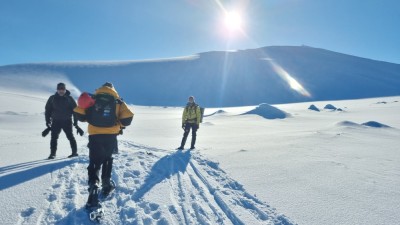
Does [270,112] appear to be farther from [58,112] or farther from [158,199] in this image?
[158,199]

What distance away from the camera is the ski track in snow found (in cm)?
434

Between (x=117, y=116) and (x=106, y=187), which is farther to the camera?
(x=106, y=187)

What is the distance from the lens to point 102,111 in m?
4.60

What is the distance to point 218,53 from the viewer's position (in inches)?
5172

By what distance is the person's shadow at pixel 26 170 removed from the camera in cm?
542

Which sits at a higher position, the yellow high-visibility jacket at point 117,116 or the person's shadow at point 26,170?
the yellow high-visibility jacket at point 117,116

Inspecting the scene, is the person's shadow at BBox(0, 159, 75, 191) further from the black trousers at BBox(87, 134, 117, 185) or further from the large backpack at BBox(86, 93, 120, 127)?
the large backpack at BBox(86, 93, 120, 127)

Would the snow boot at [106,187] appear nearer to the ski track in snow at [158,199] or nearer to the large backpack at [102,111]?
the ski track in snow at [158,199]

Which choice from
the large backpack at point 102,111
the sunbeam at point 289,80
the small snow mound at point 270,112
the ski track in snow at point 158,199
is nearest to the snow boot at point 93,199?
the ski track in snow at point 158,199

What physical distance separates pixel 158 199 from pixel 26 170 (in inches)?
123

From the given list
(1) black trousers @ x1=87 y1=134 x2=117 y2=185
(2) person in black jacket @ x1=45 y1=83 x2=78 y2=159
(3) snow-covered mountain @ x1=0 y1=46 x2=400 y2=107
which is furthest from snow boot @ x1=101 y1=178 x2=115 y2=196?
(3) snow-covered mountain @ x1=0 y1=46 x2=400 y2=107

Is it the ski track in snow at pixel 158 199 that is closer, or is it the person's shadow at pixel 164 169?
the ski track in snow at pixel 158 199

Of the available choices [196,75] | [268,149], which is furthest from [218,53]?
[268,149]

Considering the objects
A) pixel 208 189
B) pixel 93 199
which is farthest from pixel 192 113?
pixel 93 199
